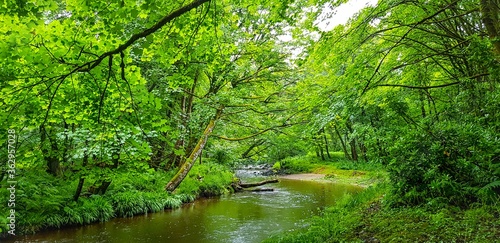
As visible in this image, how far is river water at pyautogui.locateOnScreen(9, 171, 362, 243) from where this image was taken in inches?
334

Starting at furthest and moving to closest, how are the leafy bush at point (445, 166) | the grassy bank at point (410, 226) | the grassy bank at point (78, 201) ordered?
the grassy bank at point (78, 201)
the leafy bush at point (445, 166)
the grassy bank at point (410, 226)

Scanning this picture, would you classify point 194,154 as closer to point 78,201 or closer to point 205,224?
point 205,224

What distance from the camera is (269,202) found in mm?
13992

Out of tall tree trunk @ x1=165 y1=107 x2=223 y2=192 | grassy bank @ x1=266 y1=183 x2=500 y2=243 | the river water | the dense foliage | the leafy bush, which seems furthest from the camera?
tall tree trunk @ x1=165 y1=107 x2=223 y2=192

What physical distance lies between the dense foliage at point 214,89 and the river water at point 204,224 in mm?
737

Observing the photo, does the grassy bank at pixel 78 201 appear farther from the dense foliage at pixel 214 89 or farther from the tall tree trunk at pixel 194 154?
the tall tree trunk at pixel 194 154

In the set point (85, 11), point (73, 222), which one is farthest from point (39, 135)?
point (85, 11)

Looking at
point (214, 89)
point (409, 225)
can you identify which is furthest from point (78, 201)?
point (409, 225)

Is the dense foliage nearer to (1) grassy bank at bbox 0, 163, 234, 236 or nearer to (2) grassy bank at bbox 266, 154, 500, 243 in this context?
(1) grassy bank at bbox 0, 163, 234, 236

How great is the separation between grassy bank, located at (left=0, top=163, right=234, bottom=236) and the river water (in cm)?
35

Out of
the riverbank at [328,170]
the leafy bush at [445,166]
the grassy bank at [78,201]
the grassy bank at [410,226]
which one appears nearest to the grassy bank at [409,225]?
the grassy bank at [410,226]

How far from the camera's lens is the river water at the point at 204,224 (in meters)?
8.48

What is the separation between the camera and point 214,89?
45.9 feet

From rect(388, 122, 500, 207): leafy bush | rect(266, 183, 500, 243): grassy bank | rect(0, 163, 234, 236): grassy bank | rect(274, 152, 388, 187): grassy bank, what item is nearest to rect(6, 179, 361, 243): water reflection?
rect(0, 163, 234, 236): grassy bank
